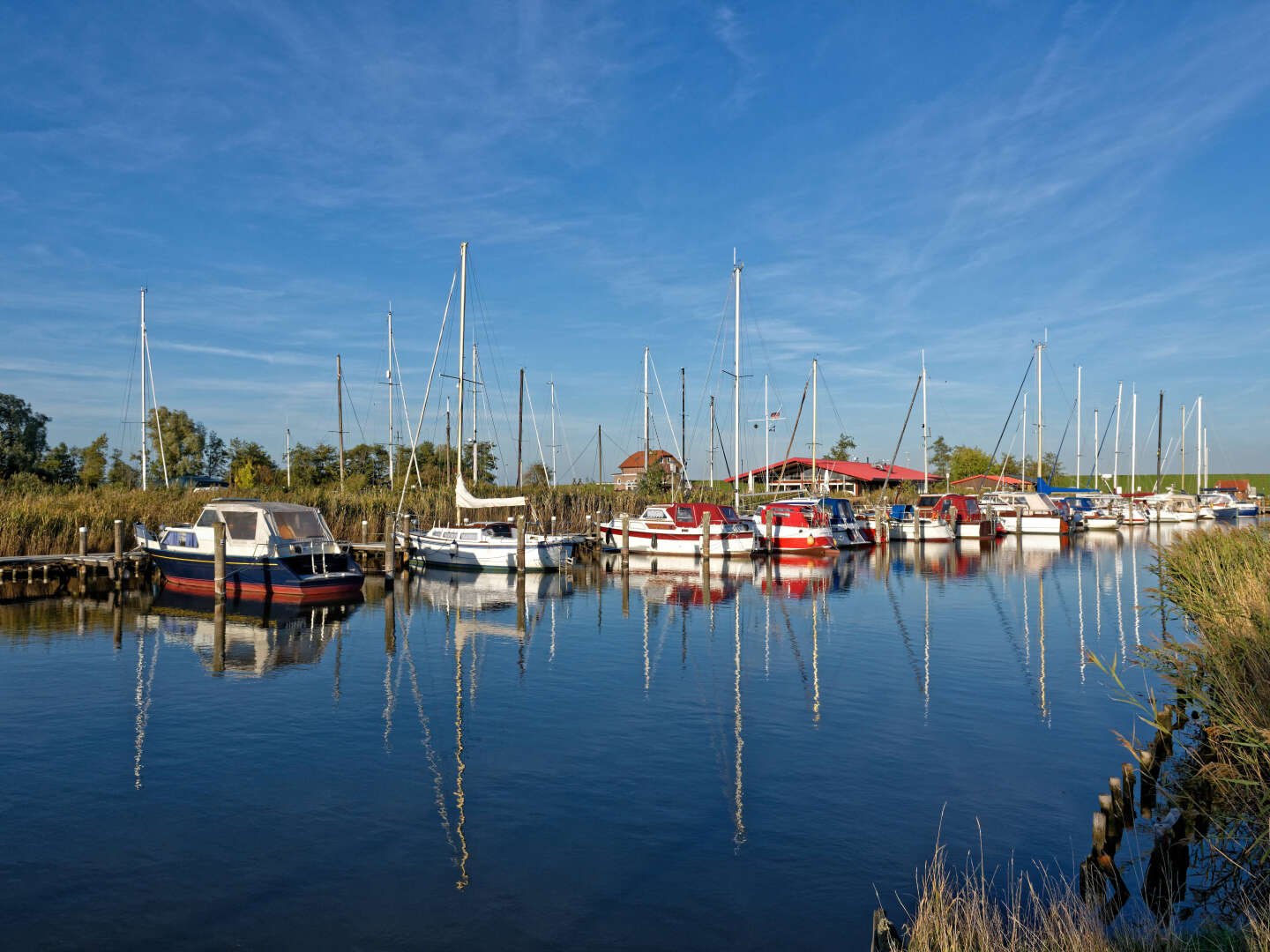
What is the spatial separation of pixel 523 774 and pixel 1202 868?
7689 mm

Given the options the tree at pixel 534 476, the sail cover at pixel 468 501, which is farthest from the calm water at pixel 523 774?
the tree at pixel 534 476

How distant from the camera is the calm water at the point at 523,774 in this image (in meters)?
7.94

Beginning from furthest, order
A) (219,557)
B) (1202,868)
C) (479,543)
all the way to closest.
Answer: (479,543), (219,557), (1202,868)

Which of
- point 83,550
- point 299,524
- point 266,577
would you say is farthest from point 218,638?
point 83,550

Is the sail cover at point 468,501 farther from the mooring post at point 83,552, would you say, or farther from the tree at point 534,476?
the tree at point 534,476

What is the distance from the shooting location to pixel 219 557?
25.8m

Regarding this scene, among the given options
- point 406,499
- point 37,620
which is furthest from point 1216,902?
point 406,499

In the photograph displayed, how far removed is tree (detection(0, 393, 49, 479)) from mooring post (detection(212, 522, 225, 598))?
35.7 m

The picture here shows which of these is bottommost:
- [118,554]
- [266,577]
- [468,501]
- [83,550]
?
[266,577]

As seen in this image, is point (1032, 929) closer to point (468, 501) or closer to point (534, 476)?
point (468, 501)

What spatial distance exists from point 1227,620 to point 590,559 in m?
34.3

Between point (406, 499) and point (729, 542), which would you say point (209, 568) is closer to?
point (406, 499)

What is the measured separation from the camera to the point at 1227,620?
37.8 feet

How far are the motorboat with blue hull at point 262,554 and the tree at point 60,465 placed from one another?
34156 millimetres
